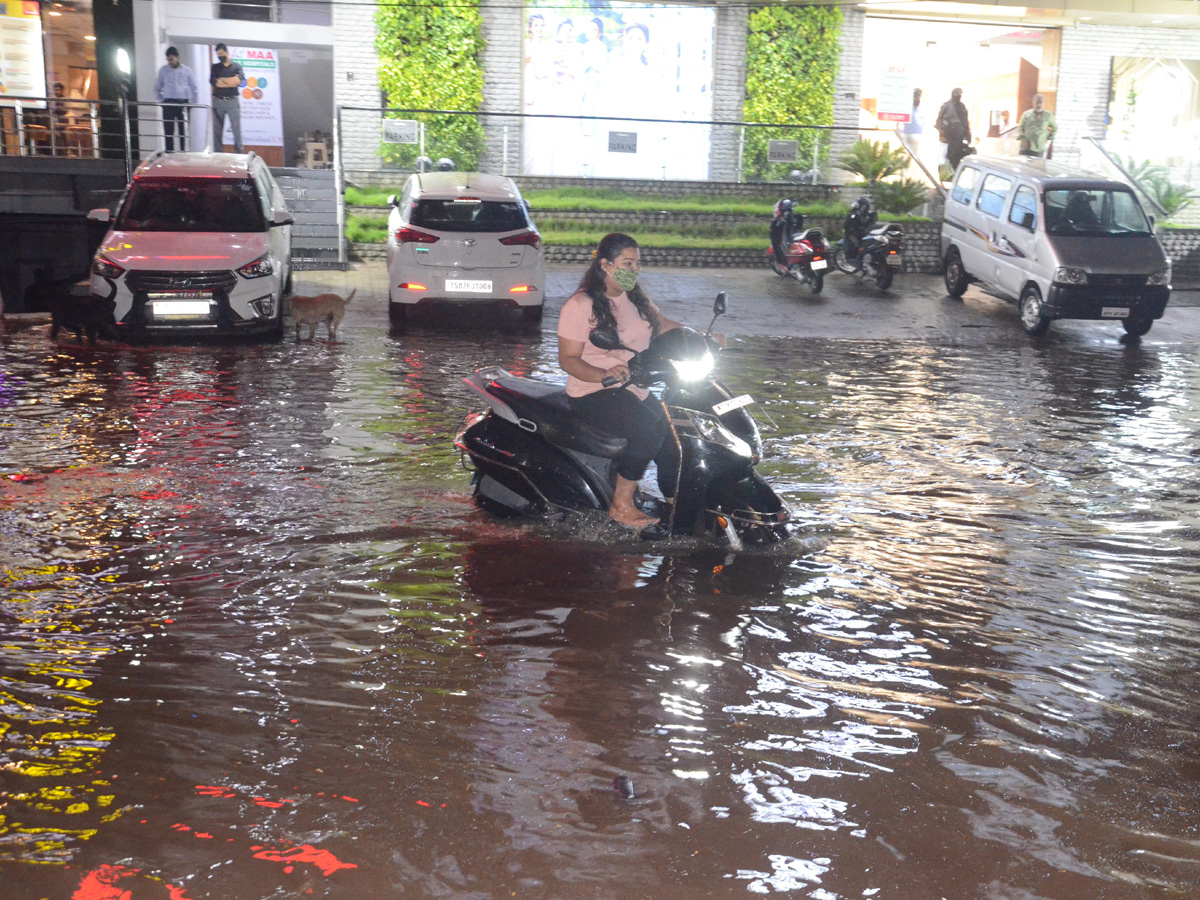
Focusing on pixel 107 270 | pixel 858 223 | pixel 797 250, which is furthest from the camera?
pixel 858 223

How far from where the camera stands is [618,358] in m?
6.22

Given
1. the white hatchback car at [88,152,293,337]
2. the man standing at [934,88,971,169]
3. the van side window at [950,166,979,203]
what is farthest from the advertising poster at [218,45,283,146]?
the van side window at [950,166,979,203]

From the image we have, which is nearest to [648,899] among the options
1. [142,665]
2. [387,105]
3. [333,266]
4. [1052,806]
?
[1052,806]

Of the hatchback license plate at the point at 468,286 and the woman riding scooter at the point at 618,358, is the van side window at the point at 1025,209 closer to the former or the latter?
the hatchback license plate at the point at 468,286

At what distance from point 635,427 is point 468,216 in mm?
8377

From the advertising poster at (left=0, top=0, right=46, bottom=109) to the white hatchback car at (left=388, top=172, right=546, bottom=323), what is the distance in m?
11.9

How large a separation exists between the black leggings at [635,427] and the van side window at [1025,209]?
11168 millimetres

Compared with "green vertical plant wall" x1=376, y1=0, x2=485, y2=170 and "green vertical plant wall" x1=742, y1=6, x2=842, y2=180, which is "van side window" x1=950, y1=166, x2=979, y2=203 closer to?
"green vertical plant wall" x1=742, y1=6, x2=842, y2=180

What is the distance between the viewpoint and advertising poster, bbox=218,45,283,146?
87.9 feet

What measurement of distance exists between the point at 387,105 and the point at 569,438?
18171 mm

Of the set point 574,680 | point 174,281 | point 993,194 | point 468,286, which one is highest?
point 993,194

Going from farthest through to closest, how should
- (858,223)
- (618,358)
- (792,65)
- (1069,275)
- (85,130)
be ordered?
(792,65) → (858,223) → (85,130) → (1069,275) → (618,358)

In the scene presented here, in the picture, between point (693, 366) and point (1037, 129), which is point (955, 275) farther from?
point (693, 366)

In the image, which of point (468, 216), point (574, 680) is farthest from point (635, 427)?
point (468, 216)
